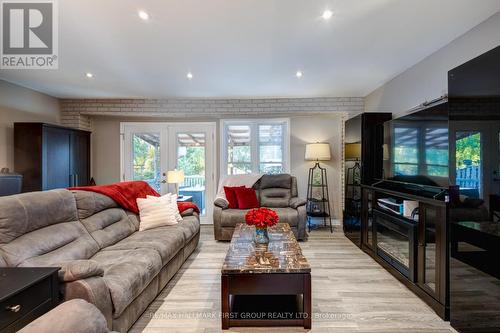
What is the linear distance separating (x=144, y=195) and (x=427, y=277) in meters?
3.39

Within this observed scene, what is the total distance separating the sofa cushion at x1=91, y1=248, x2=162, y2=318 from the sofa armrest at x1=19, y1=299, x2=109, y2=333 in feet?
2.42

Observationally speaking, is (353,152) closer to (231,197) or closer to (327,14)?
(231,197)

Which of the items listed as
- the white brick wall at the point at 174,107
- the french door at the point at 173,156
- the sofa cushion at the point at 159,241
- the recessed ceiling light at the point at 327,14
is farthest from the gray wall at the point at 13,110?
the recessed ceiling light at the point at 327,14

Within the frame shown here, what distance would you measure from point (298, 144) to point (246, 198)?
1607mm

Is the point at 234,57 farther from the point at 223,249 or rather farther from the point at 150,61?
the point at 223,249

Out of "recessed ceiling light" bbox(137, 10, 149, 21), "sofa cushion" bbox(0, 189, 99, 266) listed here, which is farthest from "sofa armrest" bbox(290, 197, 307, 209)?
"recessed ceiling light" bbox(137, 10, 149, 21)

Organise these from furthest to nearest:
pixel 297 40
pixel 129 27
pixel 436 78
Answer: pixel 436 78
pixel 297 40
pixel 129 27

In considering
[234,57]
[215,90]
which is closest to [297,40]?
[234,57]

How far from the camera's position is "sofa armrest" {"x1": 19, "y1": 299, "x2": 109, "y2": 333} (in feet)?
3.04

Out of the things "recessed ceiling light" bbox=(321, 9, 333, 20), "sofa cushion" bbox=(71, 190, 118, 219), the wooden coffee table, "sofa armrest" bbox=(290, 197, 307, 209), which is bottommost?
the wooden coffee table

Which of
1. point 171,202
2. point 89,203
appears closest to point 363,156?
point 171,202

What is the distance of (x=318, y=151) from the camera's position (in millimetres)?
4836

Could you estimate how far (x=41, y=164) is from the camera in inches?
155

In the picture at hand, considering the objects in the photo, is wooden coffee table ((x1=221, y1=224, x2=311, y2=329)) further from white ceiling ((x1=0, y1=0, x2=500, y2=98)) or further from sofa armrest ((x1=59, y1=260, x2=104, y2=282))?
white ceiling ((x1=0, y1=0, x2=500, y2=98))
